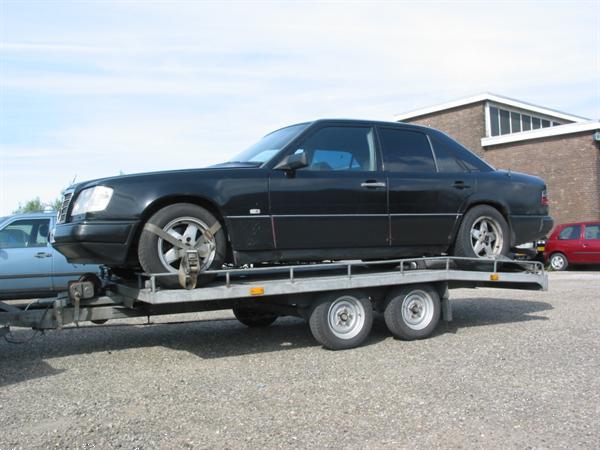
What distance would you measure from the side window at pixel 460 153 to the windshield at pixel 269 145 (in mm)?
1630

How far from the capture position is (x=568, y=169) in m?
23.6

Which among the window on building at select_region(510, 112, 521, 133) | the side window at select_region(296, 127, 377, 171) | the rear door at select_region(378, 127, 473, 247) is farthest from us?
the window on building at select_region(510, 112, 521, 133)

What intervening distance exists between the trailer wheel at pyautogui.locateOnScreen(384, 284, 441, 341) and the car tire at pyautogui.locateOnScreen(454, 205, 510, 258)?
613 millimetres

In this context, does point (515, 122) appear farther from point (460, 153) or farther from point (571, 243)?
point (460, 153)

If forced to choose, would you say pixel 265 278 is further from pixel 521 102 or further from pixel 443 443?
pixel 521 102

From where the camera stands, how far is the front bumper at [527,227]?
7223mm

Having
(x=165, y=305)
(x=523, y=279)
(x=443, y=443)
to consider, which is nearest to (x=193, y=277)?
(x=165, y=305)

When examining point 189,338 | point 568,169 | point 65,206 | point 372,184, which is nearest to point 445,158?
point 372,184

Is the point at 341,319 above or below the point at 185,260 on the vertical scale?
below

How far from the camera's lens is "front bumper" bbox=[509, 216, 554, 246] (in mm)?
7223

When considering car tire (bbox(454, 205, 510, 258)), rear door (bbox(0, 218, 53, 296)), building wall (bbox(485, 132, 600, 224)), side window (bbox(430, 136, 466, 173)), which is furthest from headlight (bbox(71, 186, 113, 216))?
building wall (bbox(485, 132, 600, 224))

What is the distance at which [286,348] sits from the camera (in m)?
6.57

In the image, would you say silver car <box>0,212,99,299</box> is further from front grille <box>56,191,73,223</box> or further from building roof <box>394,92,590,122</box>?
building roof <box>394,92,590,122</box>

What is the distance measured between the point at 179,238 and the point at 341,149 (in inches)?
78.6
